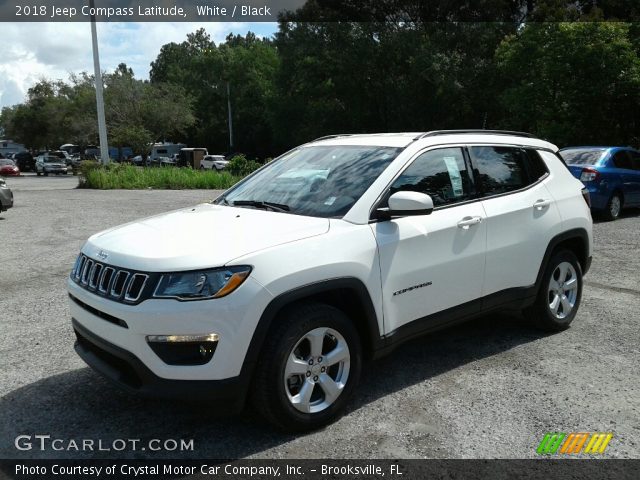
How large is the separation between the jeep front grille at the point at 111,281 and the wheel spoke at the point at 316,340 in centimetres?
97

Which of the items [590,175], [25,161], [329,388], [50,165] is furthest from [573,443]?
[25,161]

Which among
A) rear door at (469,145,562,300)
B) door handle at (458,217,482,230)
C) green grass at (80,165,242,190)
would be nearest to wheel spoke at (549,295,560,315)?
rear door at (469,145,562,300)

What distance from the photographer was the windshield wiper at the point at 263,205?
3.90 m

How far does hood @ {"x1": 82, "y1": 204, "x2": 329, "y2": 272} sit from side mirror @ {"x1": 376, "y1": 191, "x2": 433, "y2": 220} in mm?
417

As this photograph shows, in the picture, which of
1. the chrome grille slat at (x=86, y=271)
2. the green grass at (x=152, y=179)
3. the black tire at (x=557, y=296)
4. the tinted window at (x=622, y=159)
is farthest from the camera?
the green grass at (x=152, y=179)

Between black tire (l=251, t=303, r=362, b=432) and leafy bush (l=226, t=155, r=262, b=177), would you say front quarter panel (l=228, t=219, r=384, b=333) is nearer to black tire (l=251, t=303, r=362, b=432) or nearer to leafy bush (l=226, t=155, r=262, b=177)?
black tire (l=251, t=303, r=362, b=432)

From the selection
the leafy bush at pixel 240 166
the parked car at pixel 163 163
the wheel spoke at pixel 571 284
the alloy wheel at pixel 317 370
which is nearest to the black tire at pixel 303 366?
the alloy wheel at pixel 317 370

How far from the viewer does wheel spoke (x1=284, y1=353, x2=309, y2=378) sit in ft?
10.5

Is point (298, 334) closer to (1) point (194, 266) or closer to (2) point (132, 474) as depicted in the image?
(1) point (194, 266)

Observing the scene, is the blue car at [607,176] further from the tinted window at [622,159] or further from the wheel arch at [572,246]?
the wheel arch at [572,246]

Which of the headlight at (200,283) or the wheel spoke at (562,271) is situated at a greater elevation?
the headlight at (200,283)

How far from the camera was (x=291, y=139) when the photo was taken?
4962cm

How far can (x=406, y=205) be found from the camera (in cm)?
355
